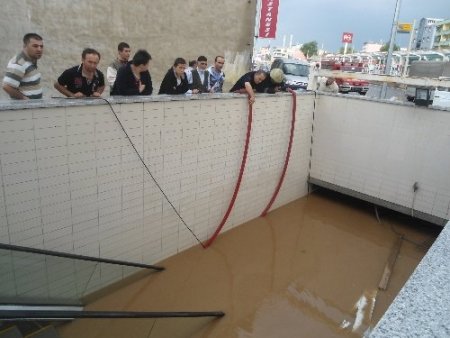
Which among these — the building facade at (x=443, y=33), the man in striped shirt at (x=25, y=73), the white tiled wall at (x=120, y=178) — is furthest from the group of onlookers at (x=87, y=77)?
the building facade at (x=443, y=33)

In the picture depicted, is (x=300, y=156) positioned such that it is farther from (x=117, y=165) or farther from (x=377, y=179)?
(x=117, y=165)

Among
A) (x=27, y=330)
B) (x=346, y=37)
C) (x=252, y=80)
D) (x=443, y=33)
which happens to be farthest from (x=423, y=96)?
(x=443, y=33)

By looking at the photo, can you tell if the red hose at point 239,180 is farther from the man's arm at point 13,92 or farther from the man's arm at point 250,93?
the man's arm at point 13,92

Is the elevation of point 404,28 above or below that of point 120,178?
above

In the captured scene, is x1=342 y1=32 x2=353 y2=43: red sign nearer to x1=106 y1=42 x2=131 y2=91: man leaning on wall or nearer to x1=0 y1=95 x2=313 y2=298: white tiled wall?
x1=0 y1=95 x2=313 y2=298: white tiled wall

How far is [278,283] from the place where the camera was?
4.70m

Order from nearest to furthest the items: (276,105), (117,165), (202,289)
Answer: (117,165), (202,289), (276,105)

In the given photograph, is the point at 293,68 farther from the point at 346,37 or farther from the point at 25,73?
the point at 25,73

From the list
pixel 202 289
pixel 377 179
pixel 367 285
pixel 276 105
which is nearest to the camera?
pixel 202 289

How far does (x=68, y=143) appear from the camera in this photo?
11.4ft

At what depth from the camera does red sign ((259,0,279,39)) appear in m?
13.1

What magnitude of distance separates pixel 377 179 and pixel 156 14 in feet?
20.8

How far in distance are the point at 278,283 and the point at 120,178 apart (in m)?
2.35

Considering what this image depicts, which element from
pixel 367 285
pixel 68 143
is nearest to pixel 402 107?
pixel 367 285
